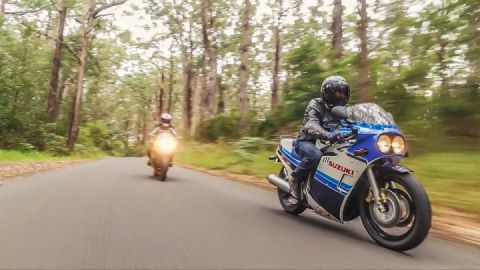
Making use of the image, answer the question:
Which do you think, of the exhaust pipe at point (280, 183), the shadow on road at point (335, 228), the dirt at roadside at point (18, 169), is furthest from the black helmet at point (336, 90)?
the dirt at roadside at point (18, 169)

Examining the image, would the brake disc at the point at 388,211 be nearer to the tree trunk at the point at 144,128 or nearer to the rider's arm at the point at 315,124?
the rider's arm at the point at 315,124

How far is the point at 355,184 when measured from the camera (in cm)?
447

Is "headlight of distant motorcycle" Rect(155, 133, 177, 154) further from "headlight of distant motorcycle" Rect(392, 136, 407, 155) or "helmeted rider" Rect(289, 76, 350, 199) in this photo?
"headlight of distant motorcycle" Rect(392, 136, 407, 155)

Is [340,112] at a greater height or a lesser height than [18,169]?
greater

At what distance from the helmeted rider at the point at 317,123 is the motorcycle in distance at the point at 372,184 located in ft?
0.47

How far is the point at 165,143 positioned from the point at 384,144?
786 centimetres

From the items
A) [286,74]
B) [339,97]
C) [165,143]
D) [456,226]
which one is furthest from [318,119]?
[286,74]

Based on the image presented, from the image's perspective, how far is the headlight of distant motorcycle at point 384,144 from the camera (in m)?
4.14

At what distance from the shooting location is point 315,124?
507 cm

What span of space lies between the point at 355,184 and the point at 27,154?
2190 cm

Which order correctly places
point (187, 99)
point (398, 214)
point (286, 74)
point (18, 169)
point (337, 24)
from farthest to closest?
point (187, 99)
point (286, 74)
point (337, 24)
point (18, 169)
point (398, 214)

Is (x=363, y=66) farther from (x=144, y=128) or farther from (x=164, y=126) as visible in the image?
(x=144, y=128)

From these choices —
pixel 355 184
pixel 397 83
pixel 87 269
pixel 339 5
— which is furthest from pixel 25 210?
pixel 339 5

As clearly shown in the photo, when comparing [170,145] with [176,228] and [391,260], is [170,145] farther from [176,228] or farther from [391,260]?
[391,260]
